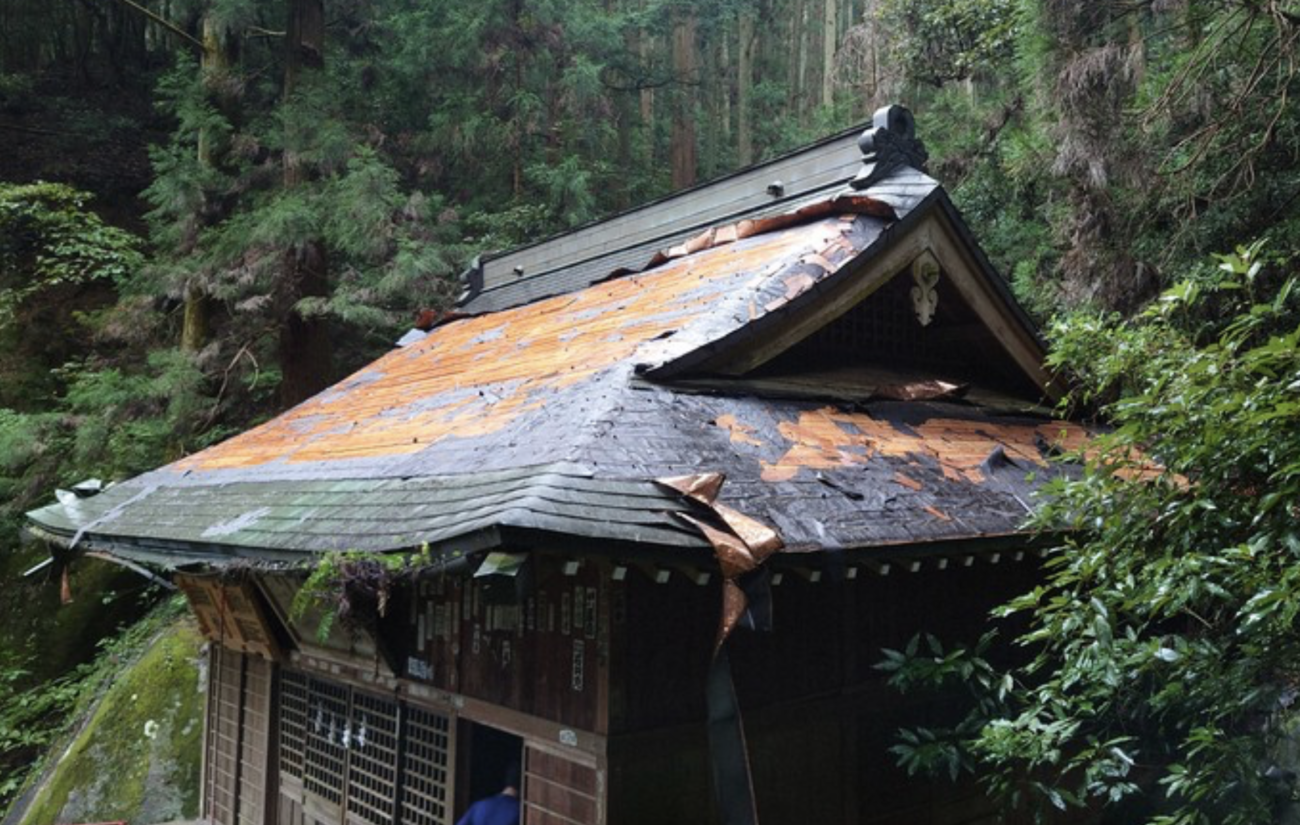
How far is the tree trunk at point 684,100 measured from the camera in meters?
21.8

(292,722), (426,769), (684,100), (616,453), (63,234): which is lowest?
(292,722)

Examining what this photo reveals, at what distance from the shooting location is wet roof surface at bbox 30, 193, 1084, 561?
3.58 metres

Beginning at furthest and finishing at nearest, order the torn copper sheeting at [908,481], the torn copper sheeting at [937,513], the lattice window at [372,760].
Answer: the lattice window at [372,760] → the torn copper sheeting at [908,481] → the torn copper sheeting at [937,513]

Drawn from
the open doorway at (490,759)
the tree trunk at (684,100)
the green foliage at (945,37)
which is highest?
the tree trunk at (684,100)

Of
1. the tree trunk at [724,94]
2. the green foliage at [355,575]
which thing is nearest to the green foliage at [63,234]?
the green foliage at [355,575]

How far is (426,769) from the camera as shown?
18.1 feet

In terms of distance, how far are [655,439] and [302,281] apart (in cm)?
1051

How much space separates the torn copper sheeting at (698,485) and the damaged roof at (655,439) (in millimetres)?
34

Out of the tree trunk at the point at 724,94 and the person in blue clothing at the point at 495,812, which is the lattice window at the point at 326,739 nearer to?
the person in blue clothing at the point at 495,812

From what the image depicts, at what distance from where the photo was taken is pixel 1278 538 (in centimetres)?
299

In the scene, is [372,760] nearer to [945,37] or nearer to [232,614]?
[232,614]

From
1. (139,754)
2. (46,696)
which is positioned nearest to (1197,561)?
(139,754)

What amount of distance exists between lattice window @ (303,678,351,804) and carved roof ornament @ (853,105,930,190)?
5418 millimetres

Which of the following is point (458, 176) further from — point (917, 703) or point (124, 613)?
point (917, 703)
